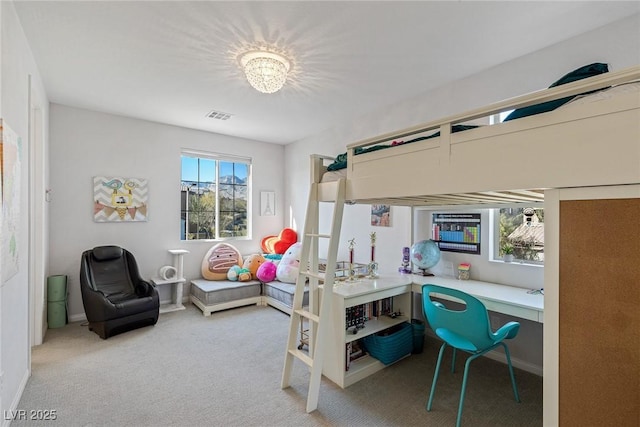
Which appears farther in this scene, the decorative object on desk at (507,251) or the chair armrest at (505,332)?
the decorative object on desk at (507,251)

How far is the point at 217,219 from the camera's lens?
483 cm

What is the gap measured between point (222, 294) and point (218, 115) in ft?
7.69

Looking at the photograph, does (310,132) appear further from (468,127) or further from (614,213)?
(614,213)

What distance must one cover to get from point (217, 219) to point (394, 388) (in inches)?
142

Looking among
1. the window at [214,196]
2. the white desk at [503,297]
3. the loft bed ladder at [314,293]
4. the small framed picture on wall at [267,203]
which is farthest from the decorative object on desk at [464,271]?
the window at [214,196]

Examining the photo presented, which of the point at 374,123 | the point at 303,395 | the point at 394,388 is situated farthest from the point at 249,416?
the point at 374,123

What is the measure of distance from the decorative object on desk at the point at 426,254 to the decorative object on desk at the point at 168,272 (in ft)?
10.4

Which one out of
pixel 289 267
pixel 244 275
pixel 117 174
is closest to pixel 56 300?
pixel 117 174

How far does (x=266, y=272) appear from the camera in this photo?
4270 mm

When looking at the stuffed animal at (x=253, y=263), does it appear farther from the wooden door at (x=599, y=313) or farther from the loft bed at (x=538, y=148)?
the wooden door at (x=599, y=313)

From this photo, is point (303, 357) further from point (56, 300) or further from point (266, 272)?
point (56, 300)

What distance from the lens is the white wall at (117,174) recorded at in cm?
360

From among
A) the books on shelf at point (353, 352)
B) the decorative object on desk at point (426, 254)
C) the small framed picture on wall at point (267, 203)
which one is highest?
the small framed picture on wall at point (267, 203)

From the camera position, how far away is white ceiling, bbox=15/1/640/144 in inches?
76.5
